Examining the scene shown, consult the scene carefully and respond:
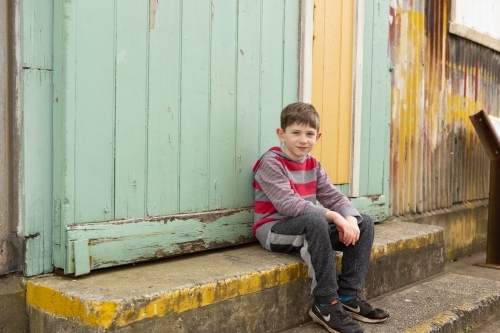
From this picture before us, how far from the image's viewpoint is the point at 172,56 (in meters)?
2.65

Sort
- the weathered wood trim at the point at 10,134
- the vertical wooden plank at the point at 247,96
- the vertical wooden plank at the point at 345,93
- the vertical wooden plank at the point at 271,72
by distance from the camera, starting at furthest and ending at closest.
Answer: the vertical wooden plank at the point at 345,93, the vertical wooden plank at the point at 271,72, the vertical wooden plank at the point at 247,96, the weathered wood trim at the point at 10,134

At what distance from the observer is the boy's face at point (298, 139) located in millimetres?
2926

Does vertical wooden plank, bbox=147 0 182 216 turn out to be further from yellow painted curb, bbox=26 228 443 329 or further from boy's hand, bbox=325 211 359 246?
boy's hand, bbox=325 211 359 246

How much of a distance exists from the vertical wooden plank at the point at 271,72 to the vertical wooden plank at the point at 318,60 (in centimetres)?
34

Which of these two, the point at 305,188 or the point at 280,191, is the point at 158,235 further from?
the point at 305,188

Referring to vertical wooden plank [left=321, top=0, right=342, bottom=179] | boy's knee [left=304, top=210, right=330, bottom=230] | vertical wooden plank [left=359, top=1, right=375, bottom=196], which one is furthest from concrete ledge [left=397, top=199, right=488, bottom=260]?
boy's knee [left=304, top=210, right=330, bottom=230]

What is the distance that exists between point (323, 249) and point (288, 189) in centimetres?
38

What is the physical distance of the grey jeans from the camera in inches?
103

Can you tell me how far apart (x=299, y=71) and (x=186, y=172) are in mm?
1064

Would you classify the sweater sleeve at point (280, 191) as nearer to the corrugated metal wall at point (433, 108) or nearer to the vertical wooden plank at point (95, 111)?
the vertical wooden plank at point (95, 111)

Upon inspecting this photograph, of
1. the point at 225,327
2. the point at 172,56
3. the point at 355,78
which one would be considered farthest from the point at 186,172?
the point at 355,78

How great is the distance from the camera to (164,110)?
262 centimetres

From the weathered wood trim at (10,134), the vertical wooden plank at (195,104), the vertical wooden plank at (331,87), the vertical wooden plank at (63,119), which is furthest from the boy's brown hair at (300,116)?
the weathered wood trim at (10,134)

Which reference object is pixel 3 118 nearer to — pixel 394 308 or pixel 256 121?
pixel 256 121
